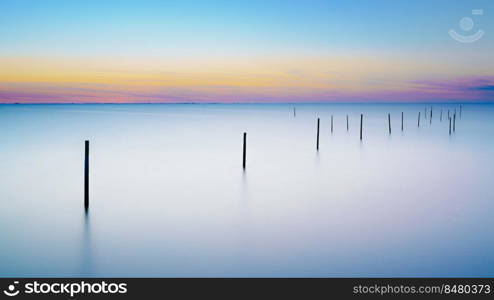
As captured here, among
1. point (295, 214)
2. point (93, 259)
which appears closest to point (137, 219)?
point (93, 259)

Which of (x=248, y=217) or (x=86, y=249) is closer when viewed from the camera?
(x=86, y=249)

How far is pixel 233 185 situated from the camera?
15148 millimetres

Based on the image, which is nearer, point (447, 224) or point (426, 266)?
point (426, 266)

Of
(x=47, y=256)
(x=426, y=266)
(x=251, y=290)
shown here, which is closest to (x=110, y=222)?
(x=47, y=256)

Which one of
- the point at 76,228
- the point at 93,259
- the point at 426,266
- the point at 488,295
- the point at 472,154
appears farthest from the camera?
the point at 472,154

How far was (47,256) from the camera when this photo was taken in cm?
829

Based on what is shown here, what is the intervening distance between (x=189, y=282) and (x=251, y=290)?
37.6 inches

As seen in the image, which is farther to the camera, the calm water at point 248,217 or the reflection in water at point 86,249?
the calm water at point 248,217

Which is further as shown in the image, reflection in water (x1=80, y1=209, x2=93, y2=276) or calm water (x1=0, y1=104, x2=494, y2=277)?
calm water (x1=0, y1=104, x2=494, y2=277)

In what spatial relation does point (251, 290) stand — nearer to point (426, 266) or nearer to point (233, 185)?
point (426, 266)

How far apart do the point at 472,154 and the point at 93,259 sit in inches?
888

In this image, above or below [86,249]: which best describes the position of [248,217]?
below

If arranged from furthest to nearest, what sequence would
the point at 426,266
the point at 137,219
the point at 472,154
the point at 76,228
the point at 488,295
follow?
the point at 472,154
the point at 137,219
the point at 76,228
the point at 426,266
the point at 488,295

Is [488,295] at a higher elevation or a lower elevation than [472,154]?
higher
